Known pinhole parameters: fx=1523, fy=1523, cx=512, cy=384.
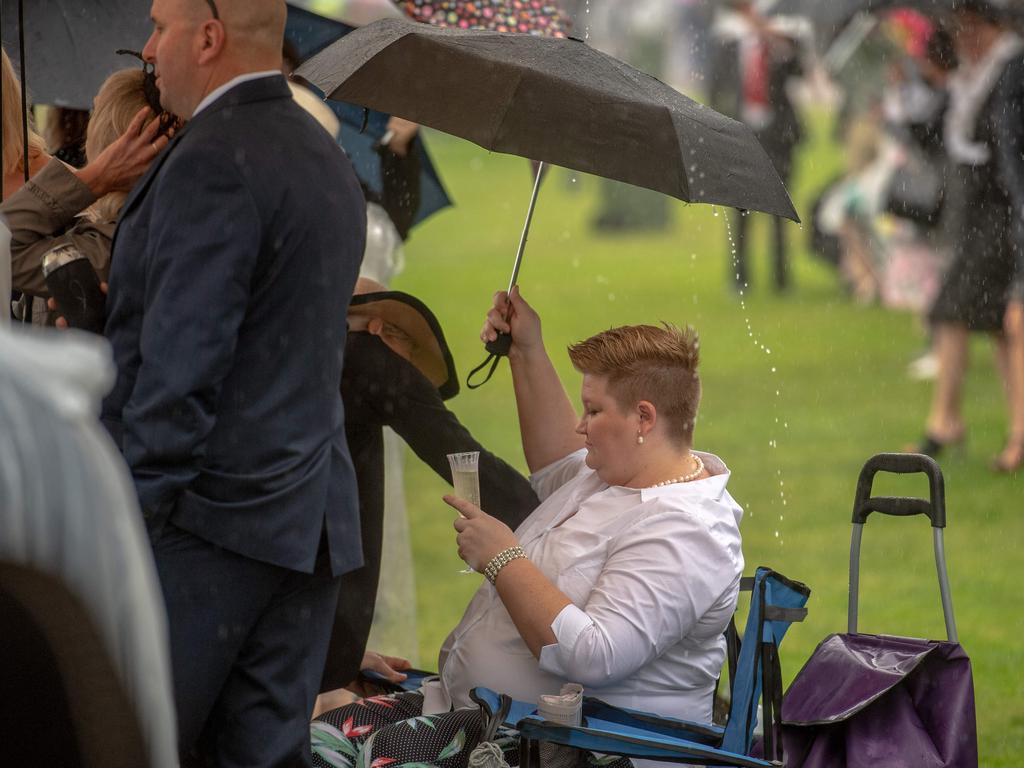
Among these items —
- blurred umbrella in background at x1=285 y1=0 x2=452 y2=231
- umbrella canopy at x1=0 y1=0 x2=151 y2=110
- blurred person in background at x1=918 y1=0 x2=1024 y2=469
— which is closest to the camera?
umbrella canopy at x1=0 y1=0 x2=151 y2=110

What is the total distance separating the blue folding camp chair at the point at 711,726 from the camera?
2717mm

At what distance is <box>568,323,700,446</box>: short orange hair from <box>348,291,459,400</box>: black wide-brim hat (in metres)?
0.63

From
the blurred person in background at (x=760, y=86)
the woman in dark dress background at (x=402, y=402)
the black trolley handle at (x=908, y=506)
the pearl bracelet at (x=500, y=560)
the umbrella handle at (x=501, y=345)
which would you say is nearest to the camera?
the pearl bracelet at (x=500, y=560)

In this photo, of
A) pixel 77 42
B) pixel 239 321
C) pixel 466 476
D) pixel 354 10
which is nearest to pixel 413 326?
pixel 466 476

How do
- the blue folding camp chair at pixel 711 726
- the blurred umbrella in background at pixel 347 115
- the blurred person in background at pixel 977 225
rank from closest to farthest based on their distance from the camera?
the blue folding camp chair at pixel 711 726, the blurred umbrella in background at pixel 347 115, the blurred person in background at pixel 977 225

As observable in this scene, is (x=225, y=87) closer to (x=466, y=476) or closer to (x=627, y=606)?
(x=466, y=476)

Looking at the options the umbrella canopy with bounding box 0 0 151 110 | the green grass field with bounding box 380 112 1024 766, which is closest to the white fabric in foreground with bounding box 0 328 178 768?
the umbrella canopy with bounding box 0 0 151 110

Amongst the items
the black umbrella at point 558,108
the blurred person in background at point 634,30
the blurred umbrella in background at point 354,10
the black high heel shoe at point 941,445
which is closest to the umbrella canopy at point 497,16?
the blurred umbrella in background at point 354,10

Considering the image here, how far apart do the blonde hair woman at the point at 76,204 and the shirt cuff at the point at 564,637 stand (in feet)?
3.73

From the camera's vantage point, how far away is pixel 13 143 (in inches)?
150

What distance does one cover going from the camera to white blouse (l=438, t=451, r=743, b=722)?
9.51ft

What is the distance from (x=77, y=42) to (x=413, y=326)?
1.57 metres

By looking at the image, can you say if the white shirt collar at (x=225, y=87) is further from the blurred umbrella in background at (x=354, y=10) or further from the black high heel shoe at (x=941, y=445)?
the black high heel shoe at (x=941, y=445)

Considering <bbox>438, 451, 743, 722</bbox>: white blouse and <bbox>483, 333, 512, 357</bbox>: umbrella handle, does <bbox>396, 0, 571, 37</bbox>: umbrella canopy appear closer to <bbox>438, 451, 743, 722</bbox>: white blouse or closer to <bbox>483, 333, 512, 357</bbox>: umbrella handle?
<bbox>483, 333, 512, 357</bbox>: umbrella handle
